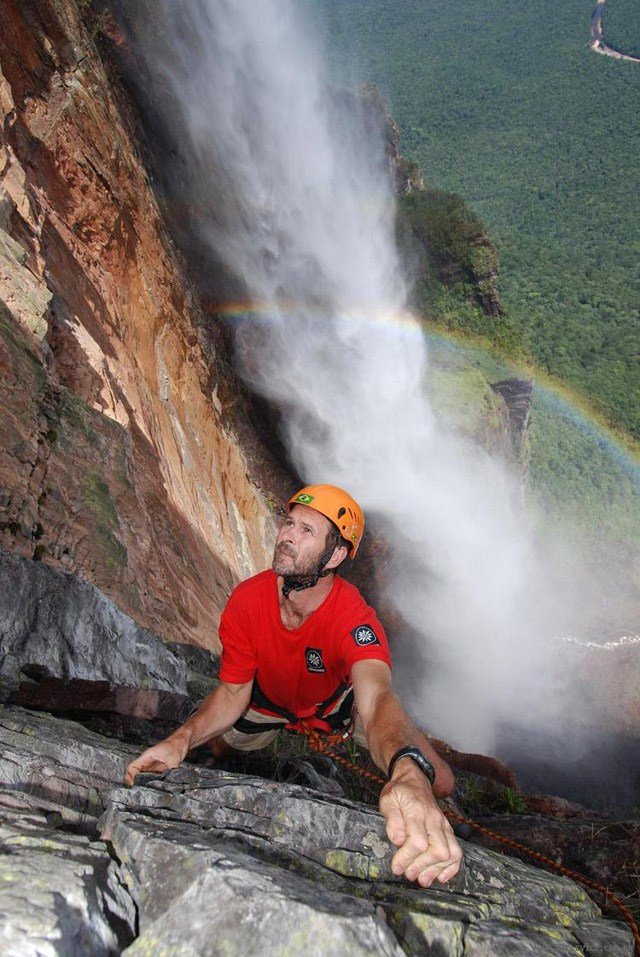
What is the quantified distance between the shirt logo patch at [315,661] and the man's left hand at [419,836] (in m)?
1.38

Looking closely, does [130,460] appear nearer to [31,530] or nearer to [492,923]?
[31,530]

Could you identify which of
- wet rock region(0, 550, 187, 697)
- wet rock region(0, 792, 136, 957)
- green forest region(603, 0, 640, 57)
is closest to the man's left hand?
wet rock region(0, 792, 136, 957)

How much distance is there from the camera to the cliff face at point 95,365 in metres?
5.61

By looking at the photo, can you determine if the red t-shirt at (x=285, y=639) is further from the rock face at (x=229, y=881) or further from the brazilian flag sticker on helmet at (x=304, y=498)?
the rock face at (x=229, y=881)

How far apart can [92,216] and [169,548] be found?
5469 millimetres

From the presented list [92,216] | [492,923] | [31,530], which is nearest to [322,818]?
[492,923]

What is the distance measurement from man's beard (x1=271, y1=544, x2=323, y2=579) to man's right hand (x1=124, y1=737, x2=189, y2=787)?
2.79 ft

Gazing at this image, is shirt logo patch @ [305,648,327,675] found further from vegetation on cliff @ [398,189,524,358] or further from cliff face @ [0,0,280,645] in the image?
vegetation on cliff @ [398,189,524,358]

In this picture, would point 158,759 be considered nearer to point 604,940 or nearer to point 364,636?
point 364,636

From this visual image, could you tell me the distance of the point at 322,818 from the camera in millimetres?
1756

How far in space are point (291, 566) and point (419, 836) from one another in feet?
4.98

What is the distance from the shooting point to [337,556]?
304 cm

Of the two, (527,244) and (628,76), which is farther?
(628,76)

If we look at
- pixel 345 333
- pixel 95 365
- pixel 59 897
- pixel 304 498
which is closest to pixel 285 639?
pixel 304 498
